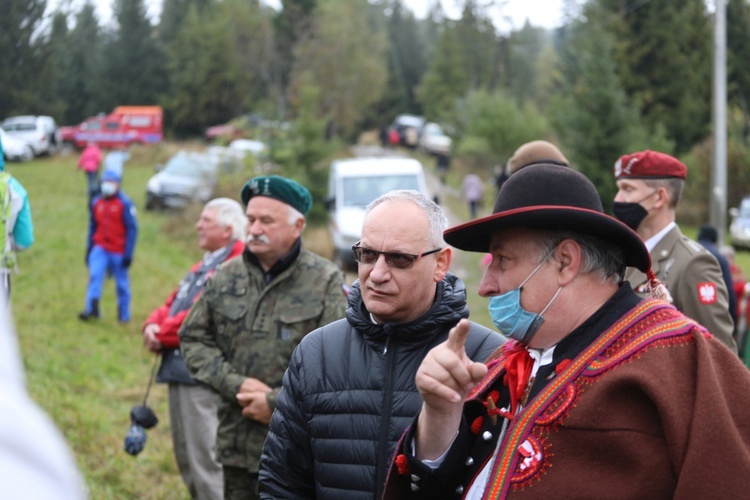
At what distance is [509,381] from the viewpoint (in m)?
2.50

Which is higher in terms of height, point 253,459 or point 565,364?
point 565,364

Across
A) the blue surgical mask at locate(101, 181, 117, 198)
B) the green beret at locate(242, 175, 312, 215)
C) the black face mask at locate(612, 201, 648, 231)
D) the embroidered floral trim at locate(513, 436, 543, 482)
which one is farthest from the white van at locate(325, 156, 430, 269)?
the embroidered floral trim at locate(513, 436, 543, 482)

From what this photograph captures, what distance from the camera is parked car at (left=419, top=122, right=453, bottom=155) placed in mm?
52688

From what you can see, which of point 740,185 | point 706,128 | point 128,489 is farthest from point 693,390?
point 706,128

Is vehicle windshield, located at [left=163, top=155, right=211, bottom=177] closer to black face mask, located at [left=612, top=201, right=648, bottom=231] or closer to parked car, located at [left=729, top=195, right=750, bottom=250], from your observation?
parked car, located at [left=729, top=195, right=750, bottom=250]

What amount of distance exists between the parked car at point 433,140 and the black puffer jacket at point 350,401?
4731 centimetres

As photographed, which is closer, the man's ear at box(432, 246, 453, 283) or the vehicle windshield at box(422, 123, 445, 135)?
the man's ear at box(432, 246, 453, 283)

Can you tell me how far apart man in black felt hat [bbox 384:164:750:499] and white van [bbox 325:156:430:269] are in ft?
51.8

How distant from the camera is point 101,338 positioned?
12.2 metres

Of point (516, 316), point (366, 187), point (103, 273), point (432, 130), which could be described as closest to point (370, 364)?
point (516, 316)

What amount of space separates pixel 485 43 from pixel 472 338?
230ft

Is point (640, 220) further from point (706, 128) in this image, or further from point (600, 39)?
point (706, 128)

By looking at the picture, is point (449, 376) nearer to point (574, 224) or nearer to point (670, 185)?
point (574, 224)

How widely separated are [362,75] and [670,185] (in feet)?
187
